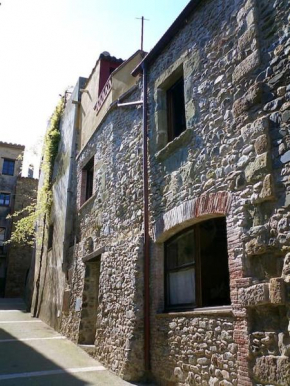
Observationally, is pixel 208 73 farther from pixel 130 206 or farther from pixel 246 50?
pixel 130 206

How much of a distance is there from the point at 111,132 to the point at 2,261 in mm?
16617

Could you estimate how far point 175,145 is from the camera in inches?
227

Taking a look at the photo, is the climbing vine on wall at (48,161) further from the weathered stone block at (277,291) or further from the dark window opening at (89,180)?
the weathered stone block at (277,291)

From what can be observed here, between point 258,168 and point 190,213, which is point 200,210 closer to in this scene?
point 190,213

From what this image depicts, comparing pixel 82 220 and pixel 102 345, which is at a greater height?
pixel 82 220

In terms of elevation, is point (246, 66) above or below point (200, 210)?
above

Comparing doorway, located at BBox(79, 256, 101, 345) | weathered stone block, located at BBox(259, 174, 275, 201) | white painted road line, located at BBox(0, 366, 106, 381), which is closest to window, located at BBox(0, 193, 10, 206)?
doorway, located at BBox(79, 256, 101, 345)

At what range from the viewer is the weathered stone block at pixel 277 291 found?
3.48 m

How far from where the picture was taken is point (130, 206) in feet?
22.7

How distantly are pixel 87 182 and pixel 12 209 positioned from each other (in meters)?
13.8

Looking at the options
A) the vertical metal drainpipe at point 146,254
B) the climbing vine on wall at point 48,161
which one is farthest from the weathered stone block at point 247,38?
the climbing vine on wall at point 48,161

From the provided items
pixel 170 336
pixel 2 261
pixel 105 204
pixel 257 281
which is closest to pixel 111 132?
pixel 105 204

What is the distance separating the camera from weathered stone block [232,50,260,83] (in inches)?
172

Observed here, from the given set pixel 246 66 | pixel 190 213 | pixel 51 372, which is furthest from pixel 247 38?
pixel 51 372
